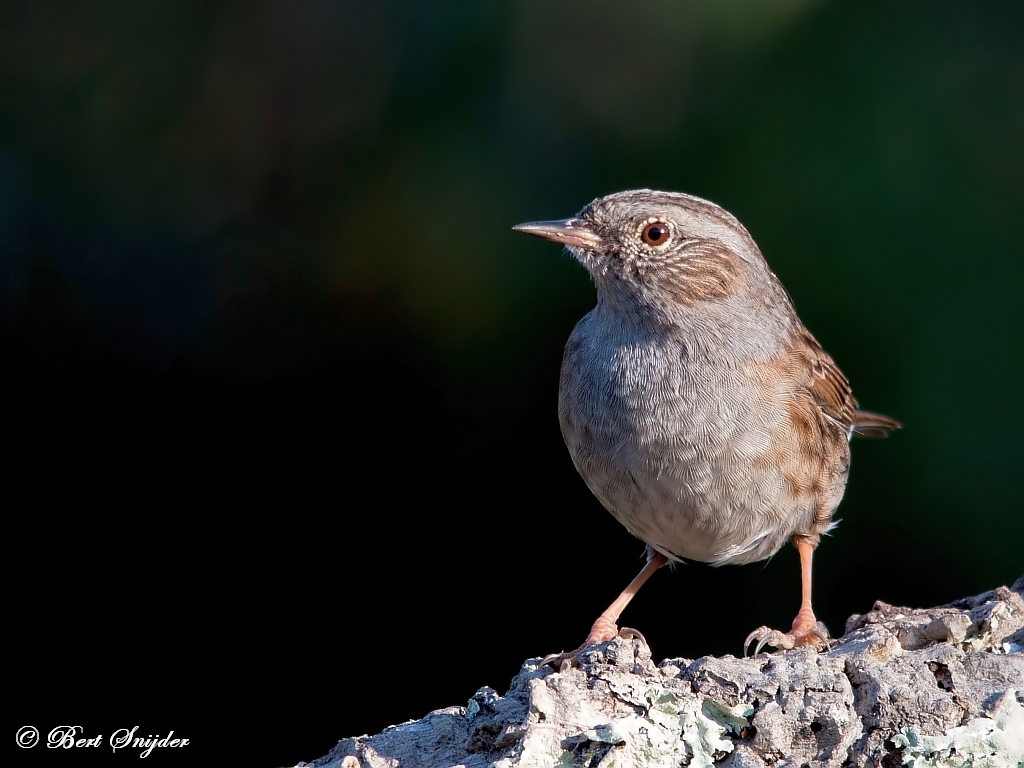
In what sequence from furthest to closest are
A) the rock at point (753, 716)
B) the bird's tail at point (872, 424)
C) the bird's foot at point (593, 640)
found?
the bird's tail at point (872, 424) → the bird's foot at point (593, 640) → the rock at point (753, 716)

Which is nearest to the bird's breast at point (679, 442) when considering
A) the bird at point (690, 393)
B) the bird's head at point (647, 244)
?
the bird at point (690, 393)

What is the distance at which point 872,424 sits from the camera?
5.19 m

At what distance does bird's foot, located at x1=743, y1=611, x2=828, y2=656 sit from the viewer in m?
3.90

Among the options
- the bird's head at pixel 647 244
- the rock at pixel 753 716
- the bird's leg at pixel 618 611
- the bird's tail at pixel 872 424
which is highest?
the bird's head at pixel 647 244

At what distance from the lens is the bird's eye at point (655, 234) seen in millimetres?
4297

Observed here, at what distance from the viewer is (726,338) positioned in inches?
169

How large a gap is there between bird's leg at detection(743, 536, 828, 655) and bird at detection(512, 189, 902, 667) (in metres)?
0.01

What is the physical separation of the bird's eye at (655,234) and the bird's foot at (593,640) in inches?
57.6

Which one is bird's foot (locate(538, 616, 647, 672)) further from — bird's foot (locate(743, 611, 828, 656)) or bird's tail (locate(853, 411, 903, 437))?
bird's tail (locate(853, 411, 903, 437))

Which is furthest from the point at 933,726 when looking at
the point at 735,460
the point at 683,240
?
the point at 683,240

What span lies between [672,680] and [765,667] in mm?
286

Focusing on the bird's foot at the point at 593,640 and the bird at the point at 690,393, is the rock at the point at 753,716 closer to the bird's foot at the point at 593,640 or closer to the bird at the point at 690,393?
the bird's foot at the point at 593,640

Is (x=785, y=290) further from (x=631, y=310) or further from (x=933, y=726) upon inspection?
(x=933, y=726)

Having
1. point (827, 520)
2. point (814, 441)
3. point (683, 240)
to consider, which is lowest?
point (827, 520)
